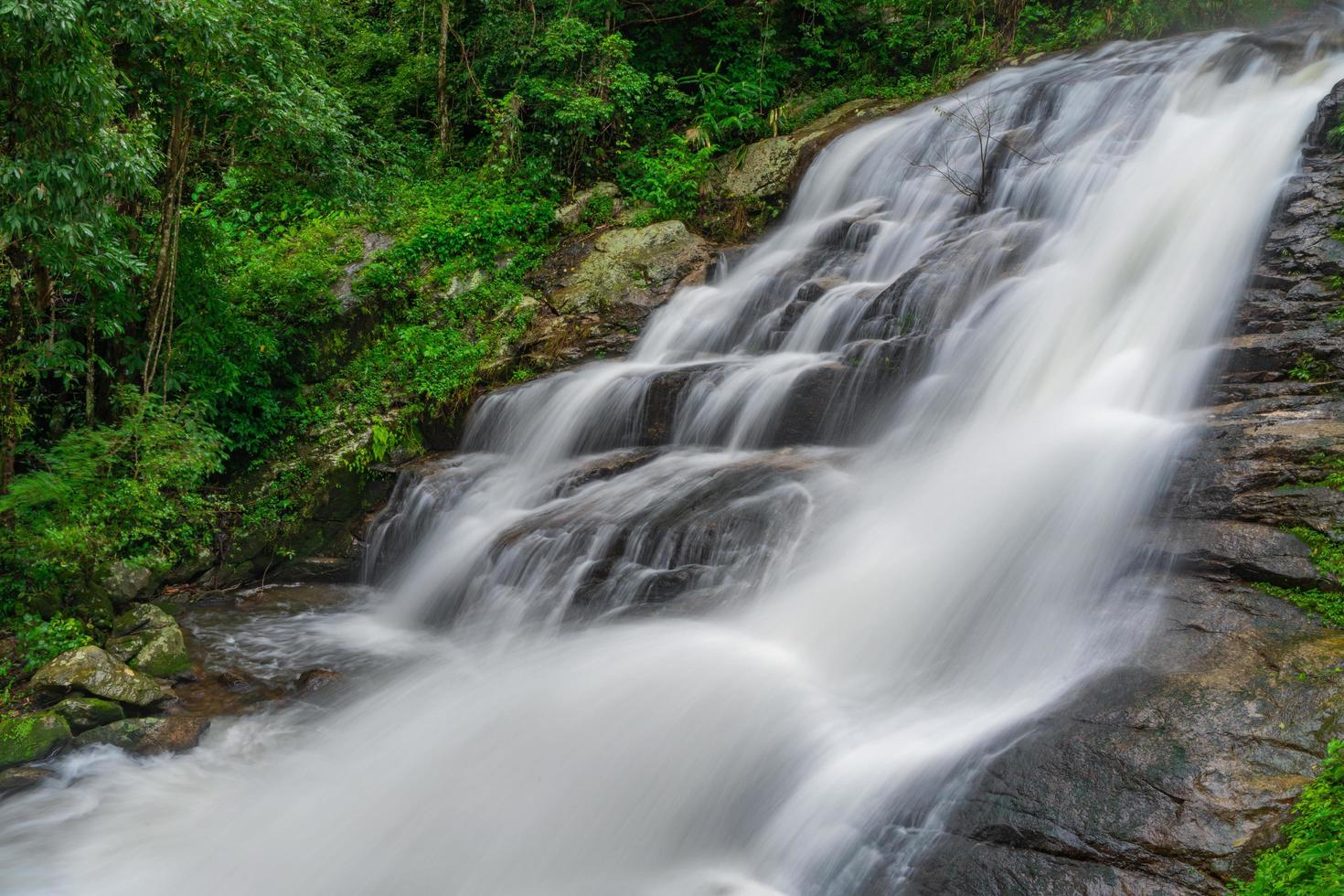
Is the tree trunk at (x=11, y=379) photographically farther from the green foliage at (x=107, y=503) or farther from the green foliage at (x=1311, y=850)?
the green foliage at (x=1311, y=850)

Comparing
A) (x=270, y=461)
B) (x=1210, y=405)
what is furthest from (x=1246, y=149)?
(x=270, y=461)

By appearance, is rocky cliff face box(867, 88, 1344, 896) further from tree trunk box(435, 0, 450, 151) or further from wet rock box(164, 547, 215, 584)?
tree trunk box(435, 0, 450, 151)

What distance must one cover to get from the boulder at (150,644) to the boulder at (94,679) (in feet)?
1.04

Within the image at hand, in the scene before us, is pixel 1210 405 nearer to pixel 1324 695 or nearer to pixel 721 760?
pixel 1324 695

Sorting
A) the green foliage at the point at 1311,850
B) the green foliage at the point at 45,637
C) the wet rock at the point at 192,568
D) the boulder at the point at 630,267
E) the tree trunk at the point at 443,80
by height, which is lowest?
the green foliage at the point at 1311,850

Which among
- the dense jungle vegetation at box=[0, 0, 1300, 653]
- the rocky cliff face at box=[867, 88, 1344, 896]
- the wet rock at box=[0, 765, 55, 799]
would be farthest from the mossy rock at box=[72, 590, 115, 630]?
the rocky cliff face at box=[867, 88, 1344, 896]

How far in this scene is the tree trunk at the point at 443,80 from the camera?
49.0 ft

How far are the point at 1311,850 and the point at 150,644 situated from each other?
757cm

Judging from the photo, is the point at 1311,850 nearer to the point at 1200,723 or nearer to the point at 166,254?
the point at 1200,723

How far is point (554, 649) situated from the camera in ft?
22.0

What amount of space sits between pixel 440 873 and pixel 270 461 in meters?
6.44

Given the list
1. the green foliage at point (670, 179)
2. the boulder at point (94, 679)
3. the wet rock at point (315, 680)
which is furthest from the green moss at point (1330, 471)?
the green foliage at point (670, 179)

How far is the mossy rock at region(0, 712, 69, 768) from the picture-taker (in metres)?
5.58

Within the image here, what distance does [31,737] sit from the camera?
5684mm
